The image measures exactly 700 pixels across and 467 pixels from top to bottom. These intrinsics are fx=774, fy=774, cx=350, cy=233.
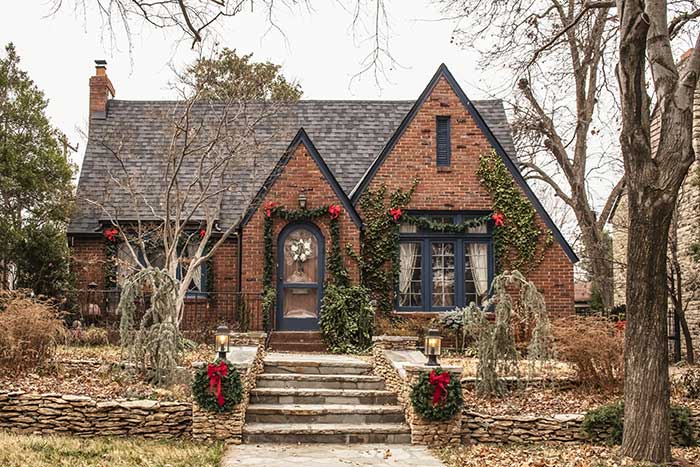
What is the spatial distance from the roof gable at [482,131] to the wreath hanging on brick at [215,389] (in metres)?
8.28

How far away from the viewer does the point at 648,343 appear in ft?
28.8

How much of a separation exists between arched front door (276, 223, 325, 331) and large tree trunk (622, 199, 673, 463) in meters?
8.93

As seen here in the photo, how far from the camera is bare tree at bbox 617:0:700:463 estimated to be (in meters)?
8.73

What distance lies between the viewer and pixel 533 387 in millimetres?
12109

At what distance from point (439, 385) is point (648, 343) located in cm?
277

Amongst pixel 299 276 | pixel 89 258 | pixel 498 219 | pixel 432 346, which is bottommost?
pixel 432 346

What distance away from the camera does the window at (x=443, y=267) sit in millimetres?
17625

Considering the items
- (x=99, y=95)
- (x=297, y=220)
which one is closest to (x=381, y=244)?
(x=297, y=220)

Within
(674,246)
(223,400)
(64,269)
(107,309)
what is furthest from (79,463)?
(674,246)

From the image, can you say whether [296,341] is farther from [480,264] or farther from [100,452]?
[100,452]

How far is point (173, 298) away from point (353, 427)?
3.47 m

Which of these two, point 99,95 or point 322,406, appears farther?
point 99,95

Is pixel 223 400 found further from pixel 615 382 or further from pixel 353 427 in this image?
pixel 615 382

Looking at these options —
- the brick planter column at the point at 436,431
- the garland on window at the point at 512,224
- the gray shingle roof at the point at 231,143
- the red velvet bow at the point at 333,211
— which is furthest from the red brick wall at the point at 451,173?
the brick planter column at the point at 436,431
